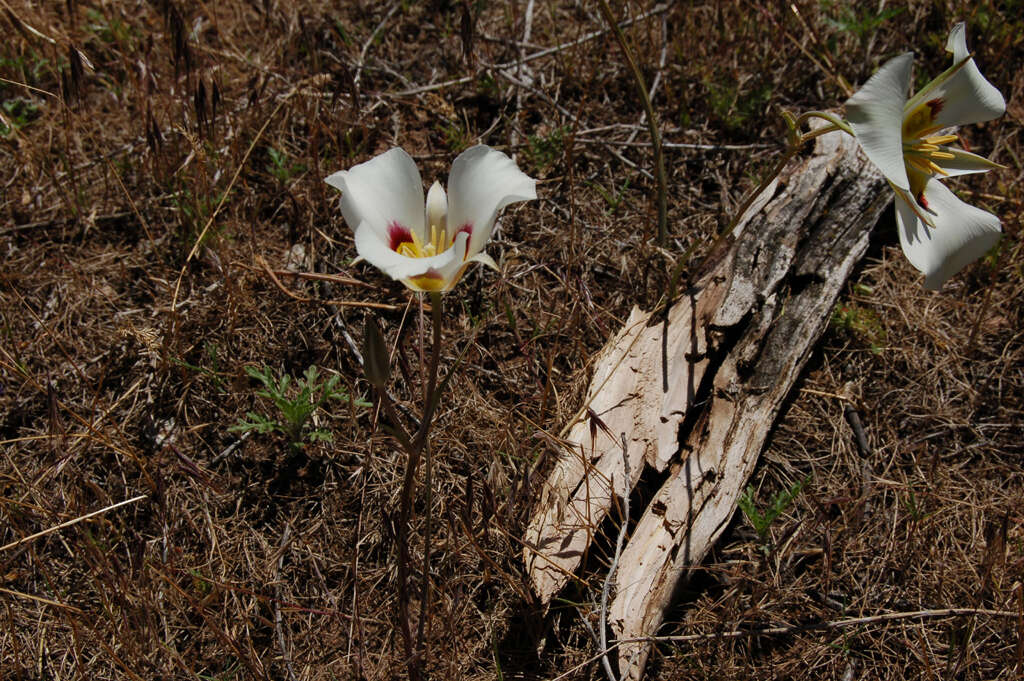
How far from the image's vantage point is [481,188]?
1.42 meters

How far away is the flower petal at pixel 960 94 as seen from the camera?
154 centimetres

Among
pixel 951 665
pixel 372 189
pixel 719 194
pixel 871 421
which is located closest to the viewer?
pixel 372 189

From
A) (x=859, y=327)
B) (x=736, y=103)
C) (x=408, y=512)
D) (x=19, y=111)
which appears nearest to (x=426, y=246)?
(x=408, y=512)

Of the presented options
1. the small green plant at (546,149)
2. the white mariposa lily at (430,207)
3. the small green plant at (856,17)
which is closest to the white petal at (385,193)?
the white mariposa lily at (430,207)

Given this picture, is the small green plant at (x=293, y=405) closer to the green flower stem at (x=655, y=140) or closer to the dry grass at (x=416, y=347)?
the dry grass at (x=416, y=347)

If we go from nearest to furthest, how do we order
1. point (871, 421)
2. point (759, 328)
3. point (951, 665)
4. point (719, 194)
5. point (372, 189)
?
point (372, 189) < point (951, 665) < point (759, 328) < point (871, 421) < point (719, 194)

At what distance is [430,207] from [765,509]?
121 cm

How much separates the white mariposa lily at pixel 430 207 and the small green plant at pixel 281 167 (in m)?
1.04

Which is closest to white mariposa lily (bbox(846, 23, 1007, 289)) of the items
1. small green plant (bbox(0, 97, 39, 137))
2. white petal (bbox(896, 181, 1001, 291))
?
white petal (bbox(896, 181, 1001, 291))

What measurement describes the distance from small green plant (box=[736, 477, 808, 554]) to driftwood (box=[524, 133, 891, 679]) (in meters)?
0.04

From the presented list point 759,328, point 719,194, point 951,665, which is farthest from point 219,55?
point 951,665

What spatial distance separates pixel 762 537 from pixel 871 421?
0.59m

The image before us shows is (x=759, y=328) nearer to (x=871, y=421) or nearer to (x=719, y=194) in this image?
(x=871, y=421)

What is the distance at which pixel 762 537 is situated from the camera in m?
1.87
